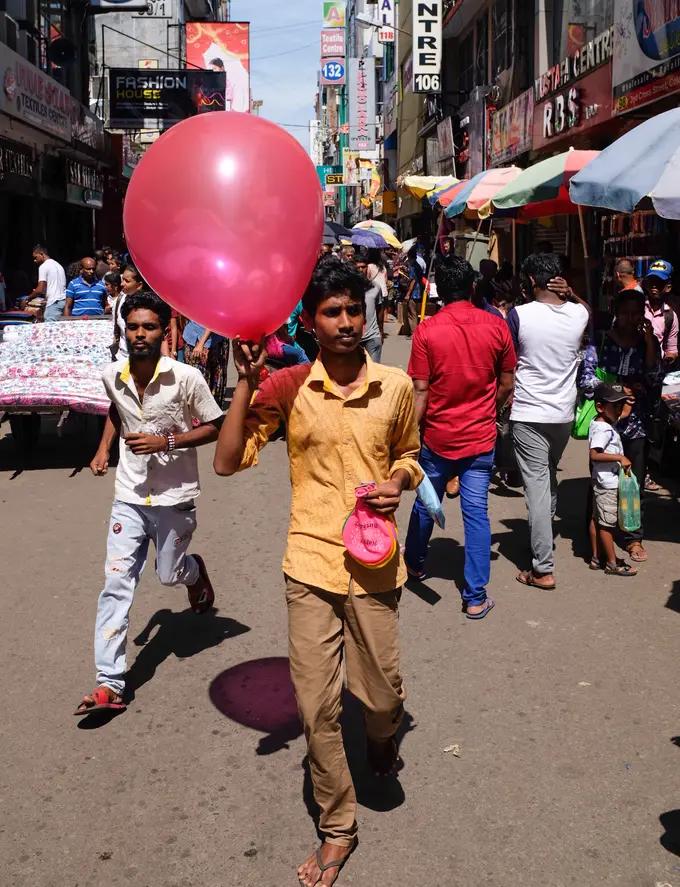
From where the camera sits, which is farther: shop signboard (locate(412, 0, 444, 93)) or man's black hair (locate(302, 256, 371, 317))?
shop signboard (locate(412, 0, 444, 93))

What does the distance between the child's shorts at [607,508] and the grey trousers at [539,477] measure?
427mm

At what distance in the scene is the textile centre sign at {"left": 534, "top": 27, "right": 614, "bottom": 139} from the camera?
44.5ft

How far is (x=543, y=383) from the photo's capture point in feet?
18.9

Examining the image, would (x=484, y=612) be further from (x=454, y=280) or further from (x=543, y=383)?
(x=454, y=280)

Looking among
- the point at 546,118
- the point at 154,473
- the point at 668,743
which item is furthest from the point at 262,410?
the point at 546,118

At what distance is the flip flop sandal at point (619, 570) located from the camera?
608 centimetres

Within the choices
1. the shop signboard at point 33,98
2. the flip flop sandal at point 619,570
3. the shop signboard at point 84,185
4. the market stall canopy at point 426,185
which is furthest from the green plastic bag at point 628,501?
the shop signboard at point 84,185

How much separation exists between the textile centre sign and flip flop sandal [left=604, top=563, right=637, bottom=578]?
912 cm

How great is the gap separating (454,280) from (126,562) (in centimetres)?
235

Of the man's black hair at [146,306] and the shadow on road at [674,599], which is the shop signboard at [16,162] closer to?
the man's black hair at [146,306]

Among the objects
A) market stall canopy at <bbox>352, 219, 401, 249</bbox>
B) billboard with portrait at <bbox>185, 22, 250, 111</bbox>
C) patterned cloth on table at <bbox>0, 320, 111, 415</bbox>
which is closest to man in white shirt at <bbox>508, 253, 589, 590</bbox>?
patterned cloth on table at <bbox>0, 320, 111, 415</bbox>

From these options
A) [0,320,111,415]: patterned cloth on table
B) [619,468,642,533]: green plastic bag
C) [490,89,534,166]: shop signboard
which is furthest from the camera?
[490,89,534,166]: shop signboard

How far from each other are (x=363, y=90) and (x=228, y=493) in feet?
217

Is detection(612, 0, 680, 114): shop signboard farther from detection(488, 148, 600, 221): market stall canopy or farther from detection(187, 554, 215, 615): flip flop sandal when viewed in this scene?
detection(187, 554, 215, 615): flip flop sandal
